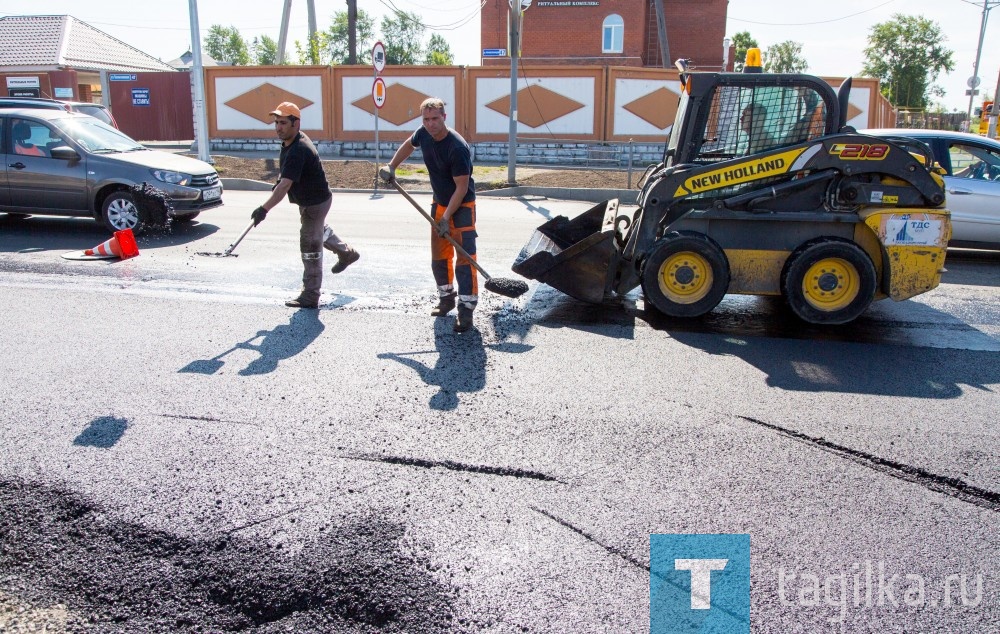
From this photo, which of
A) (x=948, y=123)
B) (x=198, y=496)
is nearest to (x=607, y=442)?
(x=198, y=496)

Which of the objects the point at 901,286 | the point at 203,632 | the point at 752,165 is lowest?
the point at 203,632

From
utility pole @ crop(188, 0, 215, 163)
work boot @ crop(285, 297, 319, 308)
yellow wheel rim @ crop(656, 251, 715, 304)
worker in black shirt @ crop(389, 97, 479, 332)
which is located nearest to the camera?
worker in black shirt @ crop(389, 97, 479, 332)

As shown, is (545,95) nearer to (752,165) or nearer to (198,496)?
(752,165)

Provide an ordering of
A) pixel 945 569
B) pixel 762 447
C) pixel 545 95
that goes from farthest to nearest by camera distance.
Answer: pixel 545 95 → pixel 762 447 → pixel 945 569

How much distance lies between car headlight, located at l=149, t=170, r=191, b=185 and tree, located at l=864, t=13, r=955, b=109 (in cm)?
5683

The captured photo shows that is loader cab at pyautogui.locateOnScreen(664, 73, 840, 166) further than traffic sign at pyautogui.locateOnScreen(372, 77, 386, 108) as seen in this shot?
No

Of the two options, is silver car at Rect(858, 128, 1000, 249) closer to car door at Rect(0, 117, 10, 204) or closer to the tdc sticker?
the tdc sticker

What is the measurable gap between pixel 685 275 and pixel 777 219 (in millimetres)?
871

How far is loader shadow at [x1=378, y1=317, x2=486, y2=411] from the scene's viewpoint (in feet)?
15.7

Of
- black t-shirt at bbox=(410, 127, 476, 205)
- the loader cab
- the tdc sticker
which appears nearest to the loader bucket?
black t-shirt at bbox=(410, 127, 476, 205)

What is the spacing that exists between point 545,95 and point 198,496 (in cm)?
2115

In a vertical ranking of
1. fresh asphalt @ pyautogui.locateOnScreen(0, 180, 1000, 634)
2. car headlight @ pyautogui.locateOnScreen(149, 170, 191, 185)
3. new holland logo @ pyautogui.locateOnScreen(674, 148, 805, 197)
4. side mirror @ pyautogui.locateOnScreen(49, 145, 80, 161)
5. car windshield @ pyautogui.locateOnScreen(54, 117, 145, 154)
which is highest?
car windshield @ pyautogui.locateOnScreen(54, 117, 145, 154)

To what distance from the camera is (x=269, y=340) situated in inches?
228

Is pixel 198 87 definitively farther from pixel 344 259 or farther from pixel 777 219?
pixel 777 219
